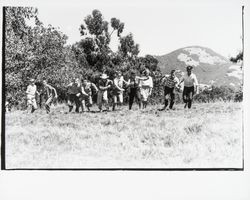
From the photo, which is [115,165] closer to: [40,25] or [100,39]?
[100,39]

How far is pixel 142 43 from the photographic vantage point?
4465mm

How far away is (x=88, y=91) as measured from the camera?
181 inches

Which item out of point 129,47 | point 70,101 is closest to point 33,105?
point 70,101

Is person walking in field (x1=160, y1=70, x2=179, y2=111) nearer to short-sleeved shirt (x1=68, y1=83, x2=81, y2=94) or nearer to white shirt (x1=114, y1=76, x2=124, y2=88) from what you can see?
white shirt (x1=114, y1=76, x2=124, y2=88)

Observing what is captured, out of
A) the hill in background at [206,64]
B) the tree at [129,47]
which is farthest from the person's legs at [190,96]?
the tree at [129,47]

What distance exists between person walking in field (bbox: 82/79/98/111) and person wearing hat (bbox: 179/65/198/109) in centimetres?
97

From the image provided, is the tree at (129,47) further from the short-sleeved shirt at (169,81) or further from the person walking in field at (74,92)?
the person walking in field at (74,92)

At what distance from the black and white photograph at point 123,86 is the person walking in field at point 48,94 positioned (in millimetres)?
11

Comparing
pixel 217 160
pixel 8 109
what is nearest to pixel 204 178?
pixel 217 160

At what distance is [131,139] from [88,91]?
0.73 metres

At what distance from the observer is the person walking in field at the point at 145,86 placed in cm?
452

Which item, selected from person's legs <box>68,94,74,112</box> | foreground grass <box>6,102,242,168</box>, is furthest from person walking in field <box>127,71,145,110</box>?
person's legs <box>68,94,74,112</box>

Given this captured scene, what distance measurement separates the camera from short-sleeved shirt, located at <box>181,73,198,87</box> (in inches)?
179

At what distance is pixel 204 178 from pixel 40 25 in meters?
2.35
